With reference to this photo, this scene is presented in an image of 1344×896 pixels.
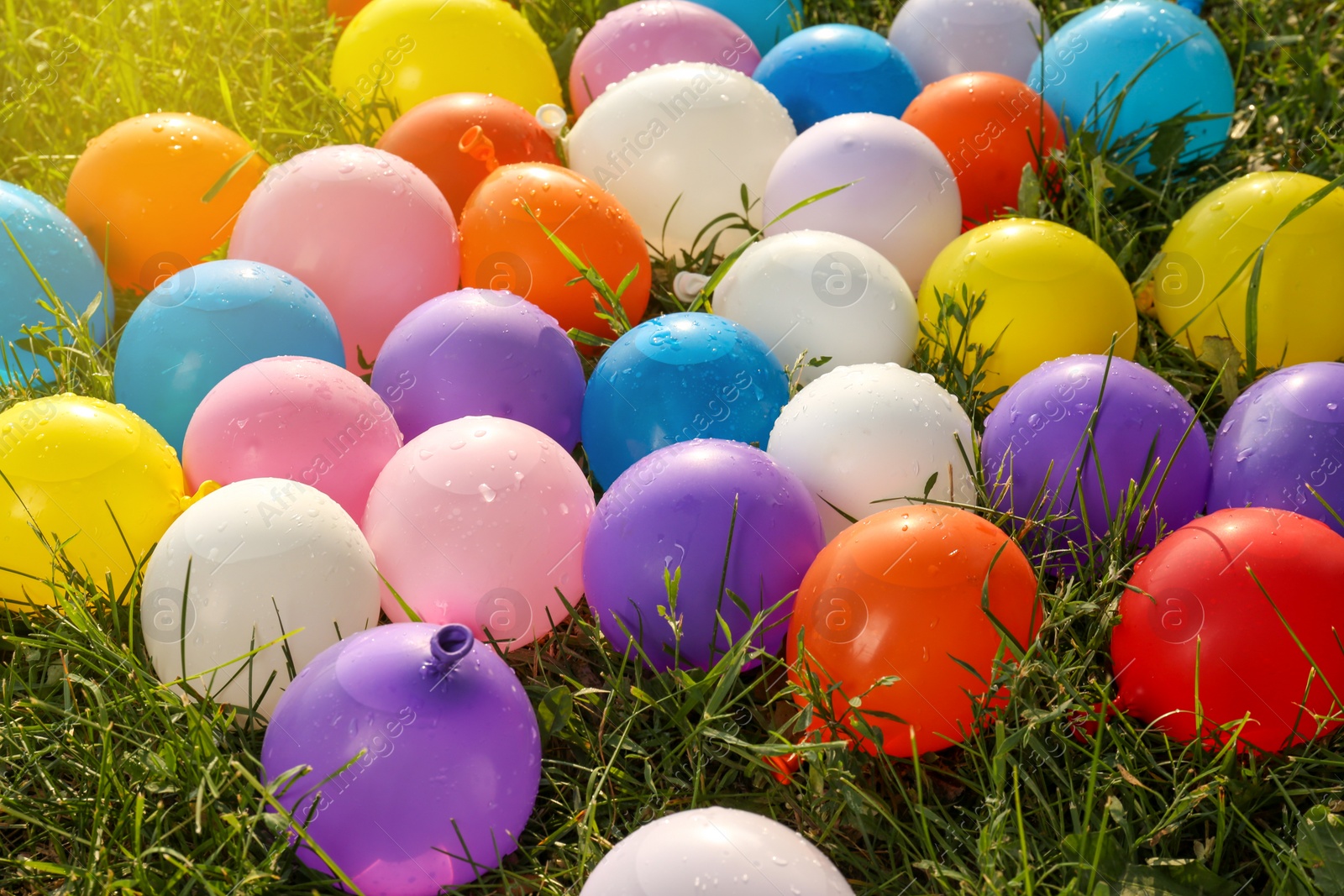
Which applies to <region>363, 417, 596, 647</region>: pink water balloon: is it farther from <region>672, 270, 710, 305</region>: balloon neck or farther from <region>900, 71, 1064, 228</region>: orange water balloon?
<region>900, 71, 1064, 228</region>: orange water balloon

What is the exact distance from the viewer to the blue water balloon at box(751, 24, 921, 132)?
9.29ft

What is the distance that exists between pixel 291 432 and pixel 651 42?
1527 millimetres

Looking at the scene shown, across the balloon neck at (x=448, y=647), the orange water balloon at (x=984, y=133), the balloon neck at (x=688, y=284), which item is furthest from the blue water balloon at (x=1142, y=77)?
the balloon neck at (x=448, y=647)

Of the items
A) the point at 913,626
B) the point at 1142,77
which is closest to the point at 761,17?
the point at 1142,77

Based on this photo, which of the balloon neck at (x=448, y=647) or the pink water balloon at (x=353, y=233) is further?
the pink water balloon at (x=353, y=233)

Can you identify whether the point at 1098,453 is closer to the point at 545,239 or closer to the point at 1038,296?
the point at 1038,296

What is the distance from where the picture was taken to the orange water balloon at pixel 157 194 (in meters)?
2.43

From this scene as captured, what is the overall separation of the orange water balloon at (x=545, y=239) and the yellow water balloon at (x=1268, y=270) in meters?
1.14

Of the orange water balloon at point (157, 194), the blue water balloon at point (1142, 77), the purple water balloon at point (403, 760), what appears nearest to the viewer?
the purple water balloon at point (403, 760)

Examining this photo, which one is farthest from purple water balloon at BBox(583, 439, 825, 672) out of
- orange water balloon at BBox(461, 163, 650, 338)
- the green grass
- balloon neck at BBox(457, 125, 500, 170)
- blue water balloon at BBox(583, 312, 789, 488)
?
balloon neck at BBox(457, 125, 500, 170)

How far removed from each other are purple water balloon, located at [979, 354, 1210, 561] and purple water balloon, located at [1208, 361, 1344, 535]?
0.18 feet

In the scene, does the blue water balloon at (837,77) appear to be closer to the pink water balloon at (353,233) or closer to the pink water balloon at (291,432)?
the pink water balloon at (353,233)

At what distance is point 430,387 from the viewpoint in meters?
2.04

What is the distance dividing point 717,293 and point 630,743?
3.28ft
